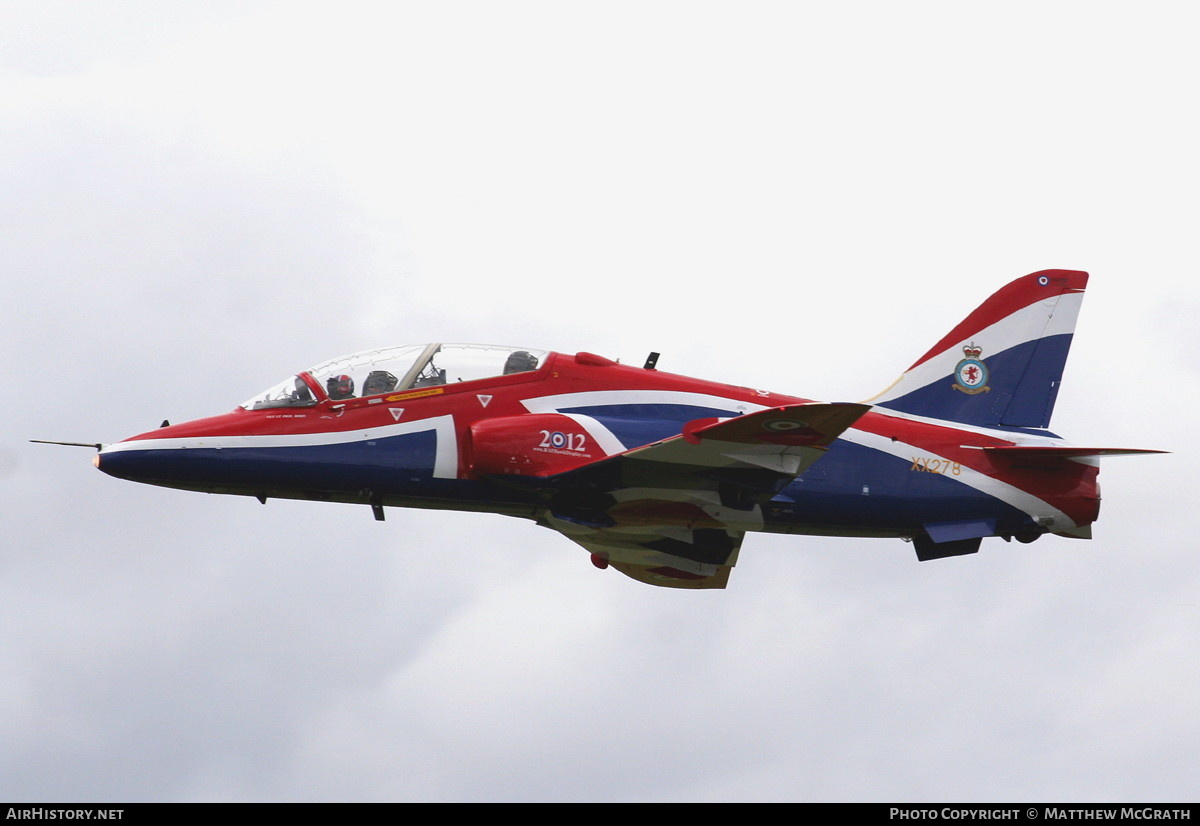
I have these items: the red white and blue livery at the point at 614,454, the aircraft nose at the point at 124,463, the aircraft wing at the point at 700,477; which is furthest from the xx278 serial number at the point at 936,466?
the aircraft nose at the point at 124,463

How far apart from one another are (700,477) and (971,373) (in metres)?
6.13

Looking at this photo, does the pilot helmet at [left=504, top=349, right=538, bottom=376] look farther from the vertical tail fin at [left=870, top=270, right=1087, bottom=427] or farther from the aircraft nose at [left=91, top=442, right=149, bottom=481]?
the vertical tail fin at [left=870, top=270, right=1087, bottom=427]

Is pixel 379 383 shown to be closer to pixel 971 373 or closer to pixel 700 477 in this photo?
pixel 700 477

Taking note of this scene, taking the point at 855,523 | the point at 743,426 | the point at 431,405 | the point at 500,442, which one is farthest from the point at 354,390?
the point at 855,523

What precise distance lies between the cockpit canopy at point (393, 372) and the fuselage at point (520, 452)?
0.04 m

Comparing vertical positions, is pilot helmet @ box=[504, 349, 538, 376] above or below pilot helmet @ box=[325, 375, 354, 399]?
above

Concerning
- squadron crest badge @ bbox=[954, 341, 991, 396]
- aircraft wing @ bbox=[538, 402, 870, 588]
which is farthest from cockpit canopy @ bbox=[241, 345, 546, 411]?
squadron crest badge @ bbox=[954, 341, 991, 396]

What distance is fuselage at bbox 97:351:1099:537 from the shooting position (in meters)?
22.3

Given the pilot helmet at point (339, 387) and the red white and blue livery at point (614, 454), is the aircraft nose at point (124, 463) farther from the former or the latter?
the pilot helmet at point (339, 387)

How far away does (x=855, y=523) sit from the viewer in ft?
78.0

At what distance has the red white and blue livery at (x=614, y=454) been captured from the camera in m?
21.9

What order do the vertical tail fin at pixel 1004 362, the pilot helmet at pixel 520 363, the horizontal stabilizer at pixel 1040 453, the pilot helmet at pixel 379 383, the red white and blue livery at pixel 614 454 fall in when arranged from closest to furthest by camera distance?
the red white and blue livery at pixel 614 454 → the pilot helmet at pixel 379 383 → the pilot helmet at pixel 520 363 → the horizontal stabilizer at pixel 1040 453 → the vertical tail fin at pixel 1004 362

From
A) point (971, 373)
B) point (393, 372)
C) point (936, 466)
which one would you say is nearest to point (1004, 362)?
point (971, 373)

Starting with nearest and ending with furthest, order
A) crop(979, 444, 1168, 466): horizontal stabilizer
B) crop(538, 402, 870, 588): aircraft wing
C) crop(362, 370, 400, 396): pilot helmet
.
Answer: crop(538, 402, 870, 588): aircraft wing, crop(362, 370, 400, 396): pilot helmet, crop(979, 444, 1168, 466): horizontal stabilizer
